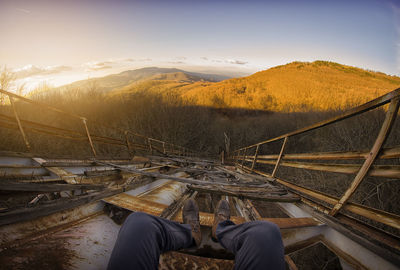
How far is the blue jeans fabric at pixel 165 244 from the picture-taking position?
91cm

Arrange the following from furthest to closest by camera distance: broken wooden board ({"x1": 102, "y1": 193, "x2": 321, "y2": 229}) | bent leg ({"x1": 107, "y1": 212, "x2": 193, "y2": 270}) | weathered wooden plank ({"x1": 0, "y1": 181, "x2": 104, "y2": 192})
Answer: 1. broken wooden board ({"x1": 102, "y1": 193, "x2": 321, "y2": 229})
2. weathered wooden plank ({"x1": 0, "y1": 181, "x2": 104, "y2": 192})
3. bent leg ({"x1": 107, "y1": 212, "x2": 193, "y2": 270})

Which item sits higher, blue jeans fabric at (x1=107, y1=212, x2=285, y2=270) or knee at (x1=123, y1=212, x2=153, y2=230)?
knee at (x1=123, y1=212, x2=153, y2=230)

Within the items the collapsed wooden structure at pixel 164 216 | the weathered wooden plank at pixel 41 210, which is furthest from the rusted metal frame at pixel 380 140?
the weathered wooden plank at pixel 41 210

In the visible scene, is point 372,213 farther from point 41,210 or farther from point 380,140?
point 41,210

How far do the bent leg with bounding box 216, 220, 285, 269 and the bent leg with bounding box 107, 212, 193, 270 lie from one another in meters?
0.48

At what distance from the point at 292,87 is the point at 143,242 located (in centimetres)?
4029

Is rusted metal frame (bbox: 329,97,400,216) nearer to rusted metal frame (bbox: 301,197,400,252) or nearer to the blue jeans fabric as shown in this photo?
rusted metal frame (bbox: 301,197,400,252)

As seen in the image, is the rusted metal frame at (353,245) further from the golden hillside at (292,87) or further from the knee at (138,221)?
the golden hillside at (292,87)

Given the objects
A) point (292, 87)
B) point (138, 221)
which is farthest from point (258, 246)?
point (292, 87)

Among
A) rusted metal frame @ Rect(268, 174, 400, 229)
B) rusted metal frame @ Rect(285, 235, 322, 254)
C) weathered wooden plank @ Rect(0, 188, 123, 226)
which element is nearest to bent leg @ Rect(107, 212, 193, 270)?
weathered wooden plank @ Rect(0, 188, 123, 226)

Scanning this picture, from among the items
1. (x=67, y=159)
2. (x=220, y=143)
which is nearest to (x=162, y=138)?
(x=220, y=143)

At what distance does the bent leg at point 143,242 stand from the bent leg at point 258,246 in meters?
0.48

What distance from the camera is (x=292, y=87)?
A: 3328 centimetres

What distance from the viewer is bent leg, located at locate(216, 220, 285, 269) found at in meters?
0.98
